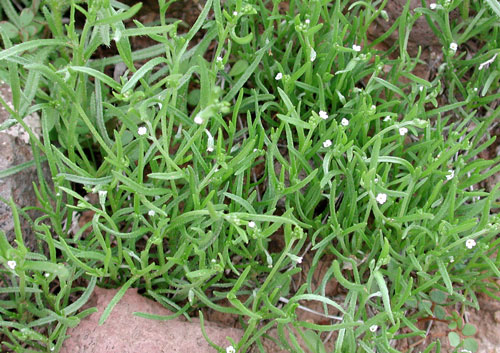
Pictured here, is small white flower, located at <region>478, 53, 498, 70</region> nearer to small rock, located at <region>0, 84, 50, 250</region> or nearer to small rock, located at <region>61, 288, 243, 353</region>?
small rock, located at <region>61, 288, 243, 353</region>

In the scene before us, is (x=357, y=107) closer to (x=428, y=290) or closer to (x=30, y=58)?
(x=428, y=290)

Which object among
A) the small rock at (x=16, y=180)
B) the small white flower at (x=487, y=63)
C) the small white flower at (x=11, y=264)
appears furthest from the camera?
the small white flower at (x=487, y=63)

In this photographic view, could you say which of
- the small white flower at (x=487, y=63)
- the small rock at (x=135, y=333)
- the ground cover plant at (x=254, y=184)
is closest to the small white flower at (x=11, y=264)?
the ground cover plant at (x=254, y=184)

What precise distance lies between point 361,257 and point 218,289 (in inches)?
27.1

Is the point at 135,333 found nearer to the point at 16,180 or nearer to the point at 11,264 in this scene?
the point at 11,264

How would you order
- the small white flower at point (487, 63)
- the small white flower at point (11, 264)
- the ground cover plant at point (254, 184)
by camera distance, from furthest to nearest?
the small white flower at point (487, 63), the ground cover plant at point (254, 184), the small white flower at point (11, 264)

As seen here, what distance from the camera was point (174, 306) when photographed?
2.29 meters

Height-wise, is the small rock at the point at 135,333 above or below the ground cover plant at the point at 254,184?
below

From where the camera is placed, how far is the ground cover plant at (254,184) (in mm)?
2039

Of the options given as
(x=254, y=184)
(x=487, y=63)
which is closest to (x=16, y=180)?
(x=254, y=184)

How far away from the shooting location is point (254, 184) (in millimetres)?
2406

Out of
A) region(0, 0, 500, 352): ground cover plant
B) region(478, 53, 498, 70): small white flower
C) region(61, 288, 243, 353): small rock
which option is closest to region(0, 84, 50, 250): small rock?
region(0, 0, 500, 352): ground cover plant

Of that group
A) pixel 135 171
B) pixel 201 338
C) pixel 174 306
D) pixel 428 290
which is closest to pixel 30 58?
pixel 135 171

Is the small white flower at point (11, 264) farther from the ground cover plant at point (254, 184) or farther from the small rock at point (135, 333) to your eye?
the small rock at point (135, 333)
